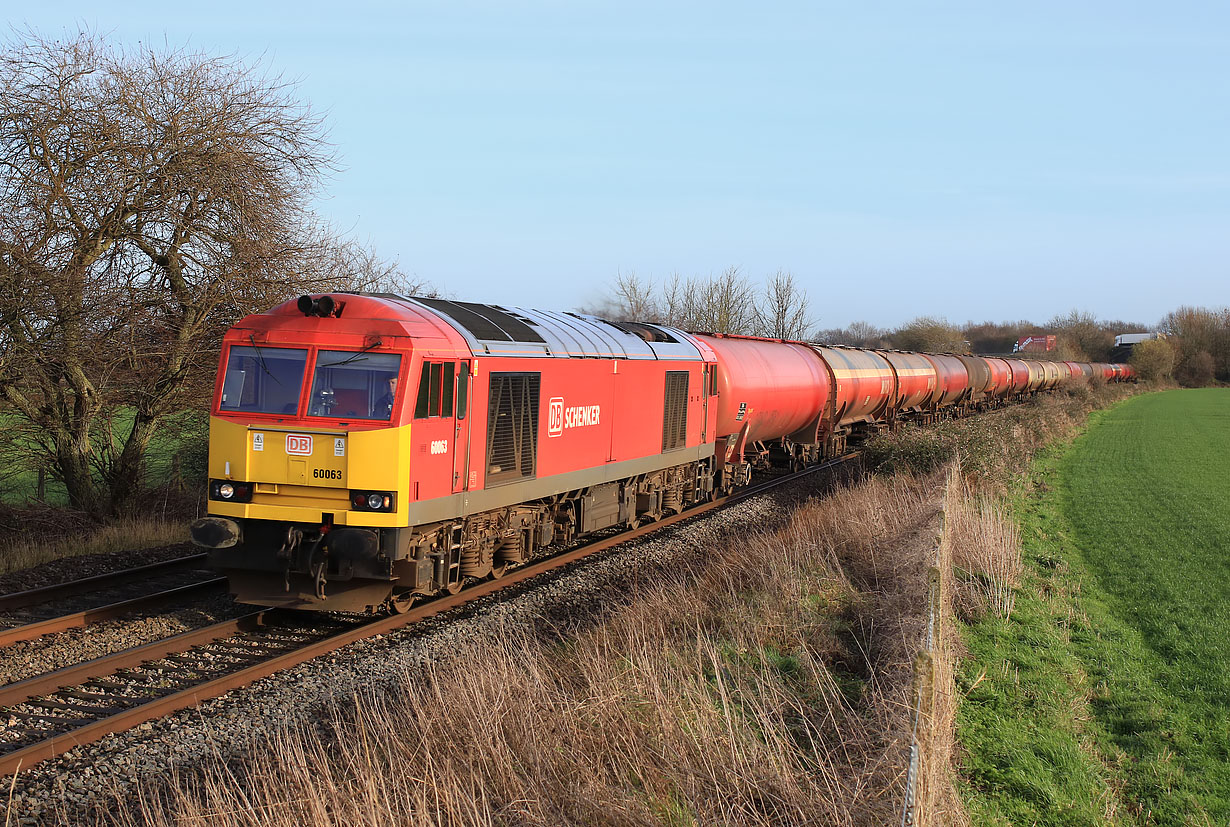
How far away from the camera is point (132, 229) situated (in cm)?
1516

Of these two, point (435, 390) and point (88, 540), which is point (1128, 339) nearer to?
point (88, 540)

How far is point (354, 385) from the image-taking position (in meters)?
9.21

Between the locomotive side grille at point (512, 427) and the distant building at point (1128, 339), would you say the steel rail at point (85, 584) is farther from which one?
the distant building at point (1128, 339)

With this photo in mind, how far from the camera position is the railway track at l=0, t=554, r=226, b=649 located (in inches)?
361

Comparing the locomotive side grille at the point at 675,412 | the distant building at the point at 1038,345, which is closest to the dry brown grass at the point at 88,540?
the locomotive side grille at the point at 675,412

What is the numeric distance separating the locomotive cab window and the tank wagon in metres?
0.02

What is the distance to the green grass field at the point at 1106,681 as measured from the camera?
6418 millimetres

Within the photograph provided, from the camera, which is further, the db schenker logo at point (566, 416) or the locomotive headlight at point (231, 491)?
the db schenker logo at point (566, 416)

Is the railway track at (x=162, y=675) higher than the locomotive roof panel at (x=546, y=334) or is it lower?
lower

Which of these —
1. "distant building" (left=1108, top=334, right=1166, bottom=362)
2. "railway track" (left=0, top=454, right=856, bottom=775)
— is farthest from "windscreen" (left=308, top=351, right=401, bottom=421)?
"distant building" (left=1108, top=334, right=1166, bottom=362)

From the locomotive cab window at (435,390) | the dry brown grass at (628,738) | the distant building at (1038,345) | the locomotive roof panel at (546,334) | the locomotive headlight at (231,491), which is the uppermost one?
the distant building at (1038,345)

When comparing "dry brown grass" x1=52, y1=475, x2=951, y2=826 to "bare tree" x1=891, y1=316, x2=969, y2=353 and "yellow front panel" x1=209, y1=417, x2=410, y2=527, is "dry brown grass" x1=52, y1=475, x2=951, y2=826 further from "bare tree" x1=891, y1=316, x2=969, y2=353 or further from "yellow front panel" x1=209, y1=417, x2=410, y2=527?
"bare tree" x1=891, y1=316, x2=969, y2=353

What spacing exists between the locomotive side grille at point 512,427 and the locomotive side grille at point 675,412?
458cm

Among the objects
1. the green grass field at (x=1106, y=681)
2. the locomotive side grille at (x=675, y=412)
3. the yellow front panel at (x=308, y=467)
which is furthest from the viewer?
the locomotive side grille at (x=675, y=412)
